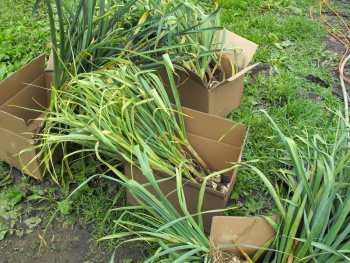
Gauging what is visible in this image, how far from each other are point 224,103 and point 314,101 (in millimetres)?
673

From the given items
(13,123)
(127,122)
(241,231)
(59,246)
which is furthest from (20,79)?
(241,231)

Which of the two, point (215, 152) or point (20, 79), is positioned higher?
point (20, 79)

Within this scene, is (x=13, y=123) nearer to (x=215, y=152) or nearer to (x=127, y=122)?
(x=127, y=122)

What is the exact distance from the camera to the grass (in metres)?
1.88

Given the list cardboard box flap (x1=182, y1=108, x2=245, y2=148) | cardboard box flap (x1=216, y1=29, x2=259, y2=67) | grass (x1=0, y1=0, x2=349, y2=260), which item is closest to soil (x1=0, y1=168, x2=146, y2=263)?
grass (x1=0, y1=0, x2=349, y2=260)

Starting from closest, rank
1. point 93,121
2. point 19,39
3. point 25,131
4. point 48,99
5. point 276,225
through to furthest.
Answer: point 276,225 < point 93,121 < point 25,131 < point 48,99 < point 19,39

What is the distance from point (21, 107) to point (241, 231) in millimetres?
1101

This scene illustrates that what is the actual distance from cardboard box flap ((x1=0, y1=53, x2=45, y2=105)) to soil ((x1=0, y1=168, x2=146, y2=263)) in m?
0.65

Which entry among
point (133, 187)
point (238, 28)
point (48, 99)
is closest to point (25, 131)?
point (48, 99)

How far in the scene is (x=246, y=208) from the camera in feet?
5.81

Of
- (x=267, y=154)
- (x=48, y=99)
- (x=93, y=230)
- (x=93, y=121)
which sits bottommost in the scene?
(x=93, y=230)

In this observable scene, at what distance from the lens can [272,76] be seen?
2578 millimetres

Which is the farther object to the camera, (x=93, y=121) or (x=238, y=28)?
(x=238, y=28)

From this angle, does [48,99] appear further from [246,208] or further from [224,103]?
[246,208]
